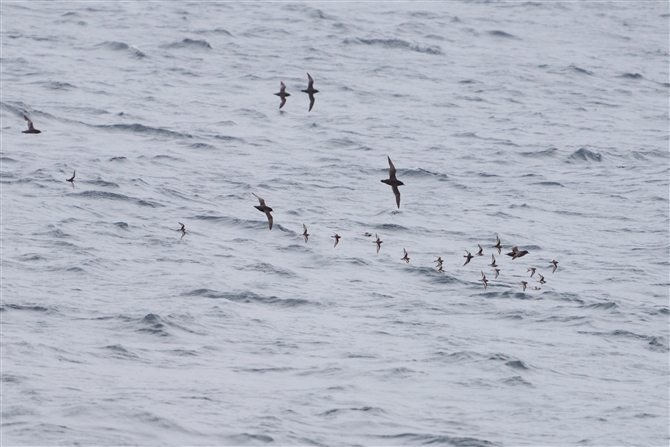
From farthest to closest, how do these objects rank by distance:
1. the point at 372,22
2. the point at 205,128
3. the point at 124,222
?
the point at 372,22 → the point at 205,128 → the point at 124,222

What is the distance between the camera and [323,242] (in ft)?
113

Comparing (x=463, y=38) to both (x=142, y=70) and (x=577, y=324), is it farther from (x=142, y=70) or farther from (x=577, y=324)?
(x=577, y=324)

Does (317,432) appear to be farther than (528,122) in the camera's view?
No

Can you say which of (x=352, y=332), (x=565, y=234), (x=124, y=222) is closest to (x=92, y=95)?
(x=124, y=222)

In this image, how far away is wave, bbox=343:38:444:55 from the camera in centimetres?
6381

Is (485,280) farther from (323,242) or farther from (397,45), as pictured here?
(397,45)

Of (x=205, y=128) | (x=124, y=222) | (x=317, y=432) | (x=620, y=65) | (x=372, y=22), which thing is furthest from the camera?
(x=372, y=22)

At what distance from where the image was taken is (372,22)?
229 ft

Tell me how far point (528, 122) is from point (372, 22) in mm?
20048

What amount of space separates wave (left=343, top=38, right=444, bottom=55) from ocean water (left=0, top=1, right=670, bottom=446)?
0.60 feet

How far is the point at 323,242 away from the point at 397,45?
31.5m

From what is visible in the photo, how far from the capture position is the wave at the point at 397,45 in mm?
63812

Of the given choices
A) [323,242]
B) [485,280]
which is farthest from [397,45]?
[485,280]

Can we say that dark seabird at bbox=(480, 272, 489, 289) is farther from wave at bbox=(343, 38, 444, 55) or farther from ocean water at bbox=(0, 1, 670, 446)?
wave at bbox=(343, 38, 444, 55)
